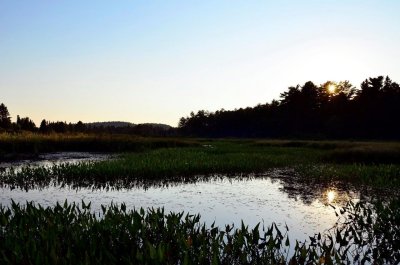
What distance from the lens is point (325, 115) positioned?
283ft

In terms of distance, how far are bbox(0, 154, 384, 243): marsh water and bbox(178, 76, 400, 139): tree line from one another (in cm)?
5892

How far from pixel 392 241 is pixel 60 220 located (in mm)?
8034

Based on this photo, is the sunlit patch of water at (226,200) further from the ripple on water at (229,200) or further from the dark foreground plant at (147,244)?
the dark foreground plant at (147,244)

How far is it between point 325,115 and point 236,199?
2985 inches

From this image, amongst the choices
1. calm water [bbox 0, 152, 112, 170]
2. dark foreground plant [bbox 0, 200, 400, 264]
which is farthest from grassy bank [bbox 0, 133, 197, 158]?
dark foreground plant [bbox 0, 200, 400, 264]

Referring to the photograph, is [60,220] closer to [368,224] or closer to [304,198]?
[368,224]

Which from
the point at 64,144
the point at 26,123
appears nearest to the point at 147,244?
the point at 64,144

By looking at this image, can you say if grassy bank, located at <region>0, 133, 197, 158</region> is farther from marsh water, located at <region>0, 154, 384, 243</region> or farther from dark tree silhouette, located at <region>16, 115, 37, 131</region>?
dark tree silhouette, located at <region>16, 115, 37, 131</region>

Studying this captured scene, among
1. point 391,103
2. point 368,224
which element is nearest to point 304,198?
point 368,224

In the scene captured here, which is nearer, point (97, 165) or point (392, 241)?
point (392, 241)

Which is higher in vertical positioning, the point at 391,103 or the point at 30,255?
the point at 391,103

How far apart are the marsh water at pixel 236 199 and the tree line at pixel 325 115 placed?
58.9m

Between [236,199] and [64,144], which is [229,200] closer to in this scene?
[236,199]

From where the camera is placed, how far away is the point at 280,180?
2106 cm
